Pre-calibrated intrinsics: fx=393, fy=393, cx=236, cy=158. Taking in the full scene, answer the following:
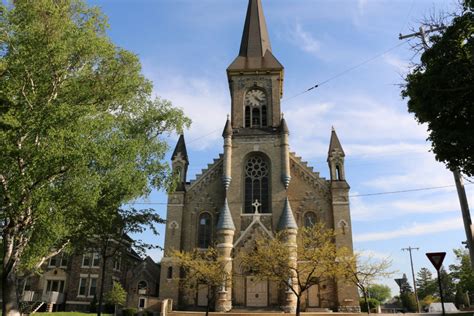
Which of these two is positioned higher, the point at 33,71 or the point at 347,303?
the point at 33,71

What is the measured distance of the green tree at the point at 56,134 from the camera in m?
13.4

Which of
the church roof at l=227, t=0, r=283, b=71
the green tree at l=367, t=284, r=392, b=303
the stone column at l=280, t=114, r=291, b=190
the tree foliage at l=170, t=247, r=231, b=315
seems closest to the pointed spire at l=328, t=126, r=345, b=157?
the stone column at l=280, t=114, r=291, b=190

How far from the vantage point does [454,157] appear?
13195 millimetres

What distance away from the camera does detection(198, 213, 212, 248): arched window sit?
34.2 m

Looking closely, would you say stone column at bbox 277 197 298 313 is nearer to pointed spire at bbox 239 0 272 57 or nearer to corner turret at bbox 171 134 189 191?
corner turret at bbox 171 134 189 191

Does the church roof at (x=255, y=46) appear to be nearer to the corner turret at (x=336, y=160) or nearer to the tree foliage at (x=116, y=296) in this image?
the corner turret at (x=336, y=160)

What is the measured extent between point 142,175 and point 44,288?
27748 millimetres

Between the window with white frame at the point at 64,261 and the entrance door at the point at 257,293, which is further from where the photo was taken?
the window with white frame at the point at 64,261

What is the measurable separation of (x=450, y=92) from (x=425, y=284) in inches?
3293

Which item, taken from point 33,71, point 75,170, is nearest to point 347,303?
point 75,170

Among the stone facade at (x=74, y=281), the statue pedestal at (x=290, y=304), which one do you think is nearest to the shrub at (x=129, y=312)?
the stone facade at (x=74, y=281)

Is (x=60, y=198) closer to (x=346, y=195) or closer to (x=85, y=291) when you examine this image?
(x=346, y=195)

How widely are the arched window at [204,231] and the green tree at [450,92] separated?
2381cm

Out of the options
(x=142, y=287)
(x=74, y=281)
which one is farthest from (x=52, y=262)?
(x=142, y=287)
